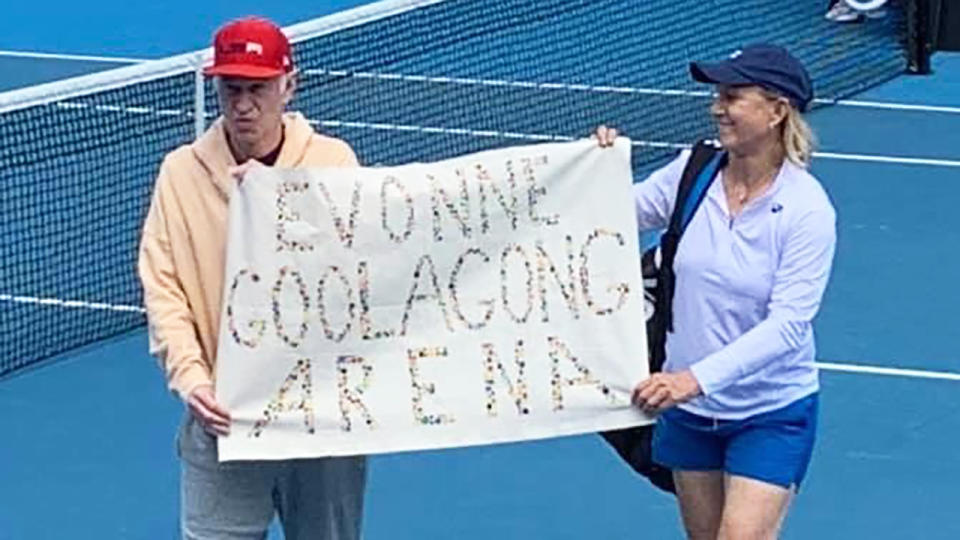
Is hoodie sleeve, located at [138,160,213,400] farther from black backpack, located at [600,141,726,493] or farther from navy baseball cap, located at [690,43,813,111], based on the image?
navy baseball cap, located at [690,43,813,111]

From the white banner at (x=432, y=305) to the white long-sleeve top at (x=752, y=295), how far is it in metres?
0.17

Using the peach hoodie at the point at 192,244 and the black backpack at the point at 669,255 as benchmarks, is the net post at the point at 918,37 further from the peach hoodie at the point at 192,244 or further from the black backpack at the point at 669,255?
the peach hoodie at the point at 192,244

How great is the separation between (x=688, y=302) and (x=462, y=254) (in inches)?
24.0

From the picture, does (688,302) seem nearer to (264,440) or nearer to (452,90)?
(264,440)

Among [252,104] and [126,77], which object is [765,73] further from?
[126,77]

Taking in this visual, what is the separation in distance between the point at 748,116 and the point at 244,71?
1310 millimetres

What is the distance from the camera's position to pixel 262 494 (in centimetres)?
631

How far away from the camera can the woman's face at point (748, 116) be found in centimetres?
638

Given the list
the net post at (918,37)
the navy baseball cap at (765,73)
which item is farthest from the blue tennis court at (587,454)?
the net post at (918,37)

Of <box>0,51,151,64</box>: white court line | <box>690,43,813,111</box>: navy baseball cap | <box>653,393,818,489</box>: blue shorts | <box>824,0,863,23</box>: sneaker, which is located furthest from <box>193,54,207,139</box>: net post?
<box>824,0,863,23</box>: sneaker

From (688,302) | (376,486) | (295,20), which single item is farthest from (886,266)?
(295,20)

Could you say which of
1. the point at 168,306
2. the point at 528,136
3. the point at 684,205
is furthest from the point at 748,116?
the point at 528,136

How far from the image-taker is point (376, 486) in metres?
9.14

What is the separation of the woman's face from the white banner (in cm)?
28
